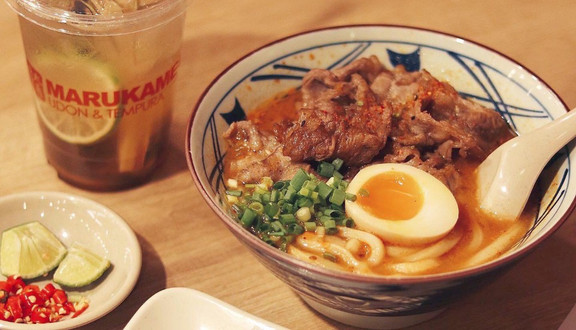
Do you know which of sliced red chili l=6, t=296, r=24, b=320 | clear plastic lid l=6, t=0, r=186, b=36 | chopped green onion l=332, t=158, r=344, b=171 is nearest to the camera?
sliced red chili l=6, t=296, r=24, b=320

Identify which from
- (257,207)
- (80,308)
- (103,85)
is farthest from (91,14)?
(80,308)

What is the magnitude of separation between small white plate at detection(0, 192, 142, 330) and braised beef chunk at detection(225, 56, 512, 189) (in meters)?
0.41

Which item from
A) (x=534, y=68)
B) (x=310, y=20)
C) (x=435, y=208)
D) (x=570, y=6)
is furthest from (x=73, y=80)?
(x=570, y=6)

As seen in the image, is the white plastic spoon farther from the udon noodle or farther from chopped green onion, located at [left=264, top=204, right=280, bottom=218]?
chopped green onion, located at [left=264, top=204, right=280, bottom=218]

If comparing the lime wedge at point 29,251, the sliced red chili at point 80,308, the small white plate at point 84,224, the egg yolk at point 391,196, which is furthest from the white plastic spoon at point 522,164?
the lime wedge at point 29,251

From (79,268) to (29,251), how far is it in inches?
6.6

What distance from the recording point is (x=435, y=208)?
187cm

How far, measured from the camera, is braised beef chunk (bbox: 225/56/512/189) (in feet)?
6.64

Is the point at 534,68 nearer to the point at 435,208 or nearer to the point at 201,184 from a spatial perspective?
the point at 435,208

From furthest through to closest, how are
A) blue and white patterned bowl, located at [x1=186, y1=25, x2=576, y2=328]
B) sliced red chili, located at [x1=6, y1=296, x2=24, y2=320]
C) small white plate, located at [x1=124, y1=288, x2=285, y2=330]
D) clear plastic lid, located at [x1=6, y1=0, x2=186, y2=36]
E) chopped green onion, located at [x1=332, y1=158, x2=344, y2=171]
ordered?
chopped green onion, located at [x1=332, y1=158, x2=344, y2=171]
clear plastic lid, located at [x1=6, y1=0, x2=186, y2=36]
sliced red chili, located at [x1=6, y1=296, x2=24, y2=320]
small white plate, located at [x1=124, y1=288, x2=285, y2=330]
blue and white patterned bowl, located at [x1=186, y1=25, x2=576, y2=328]

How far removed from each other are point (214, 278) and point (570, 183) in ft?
3.52

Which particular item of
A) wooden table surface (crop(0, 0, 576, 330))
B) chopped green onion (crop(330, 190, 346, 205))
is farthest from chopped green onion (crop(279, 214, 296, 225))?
wooden table surface (crop(0, 0, 576, 330))

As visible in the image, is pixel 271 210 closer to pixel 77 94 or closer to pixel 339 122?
pixel 339 122

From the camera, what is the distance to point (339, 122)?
2.05 meters
